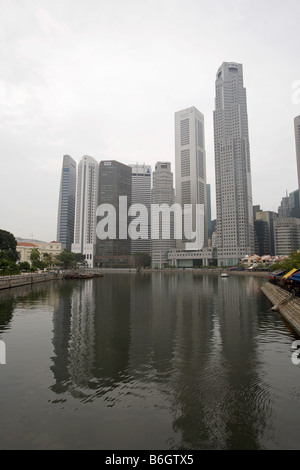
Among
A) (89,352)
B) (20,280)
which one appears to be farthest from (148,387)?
(20,280)

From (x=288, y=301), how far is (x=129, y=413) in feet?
110

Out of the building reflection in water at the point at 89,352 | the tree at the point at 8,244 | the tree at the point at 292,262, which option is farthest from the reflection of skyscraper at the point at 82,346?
the tree at the point at 8,244

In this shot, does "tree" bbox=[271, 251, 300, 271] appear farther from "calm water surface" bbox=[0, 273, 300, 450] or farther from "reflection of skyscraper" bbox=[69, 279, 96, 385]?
"reflection of skyscraper" bbox=[69, 279, 96, 385]

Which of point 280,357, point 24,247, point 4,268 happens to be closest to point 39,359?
point 280,357

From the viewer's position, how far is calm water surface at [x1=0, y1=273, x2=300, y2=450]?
1072cm

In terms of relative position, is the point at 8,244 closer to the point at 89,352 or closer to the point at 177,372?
the point at 89,352

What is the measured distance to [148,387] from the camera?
14.9 m

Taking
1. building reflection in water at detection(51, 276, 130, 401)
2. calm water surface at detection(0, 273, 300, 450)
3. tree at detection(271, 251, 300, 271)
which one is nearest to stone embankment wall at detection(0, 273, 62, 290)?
building reflection in water at detection(51, 276, 130, 401)

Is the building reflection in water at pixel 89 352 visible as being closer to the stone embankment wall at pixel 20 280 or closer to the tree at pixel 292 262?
the stone embankment wall at pixel 20 280

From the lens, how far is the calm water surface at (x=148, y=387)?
10.7 metres

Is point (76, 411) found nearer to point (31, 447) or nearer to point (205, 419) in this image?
point (31, 447)

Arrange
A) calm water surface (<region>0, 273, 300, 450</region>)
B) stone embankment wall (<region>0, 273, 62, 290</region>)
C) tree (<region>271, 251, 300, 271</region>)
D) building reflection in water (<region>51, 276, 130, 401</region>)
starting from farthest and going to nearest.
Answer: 1. stone embankment wall (<region>0, 273, 62, 290</region>)
2. tree (<region>271, 251, 300, 271</region>)
3. building reflection in water (<region>51, 276, 130, 401</region>)
4. calm water surface (<region>0, 273, 300, 450</region>)

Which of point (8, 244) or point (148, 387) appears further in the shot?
point (8, 244)

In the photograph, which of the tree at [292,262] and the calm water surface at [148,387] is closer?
the calm water surface at [148,387]
